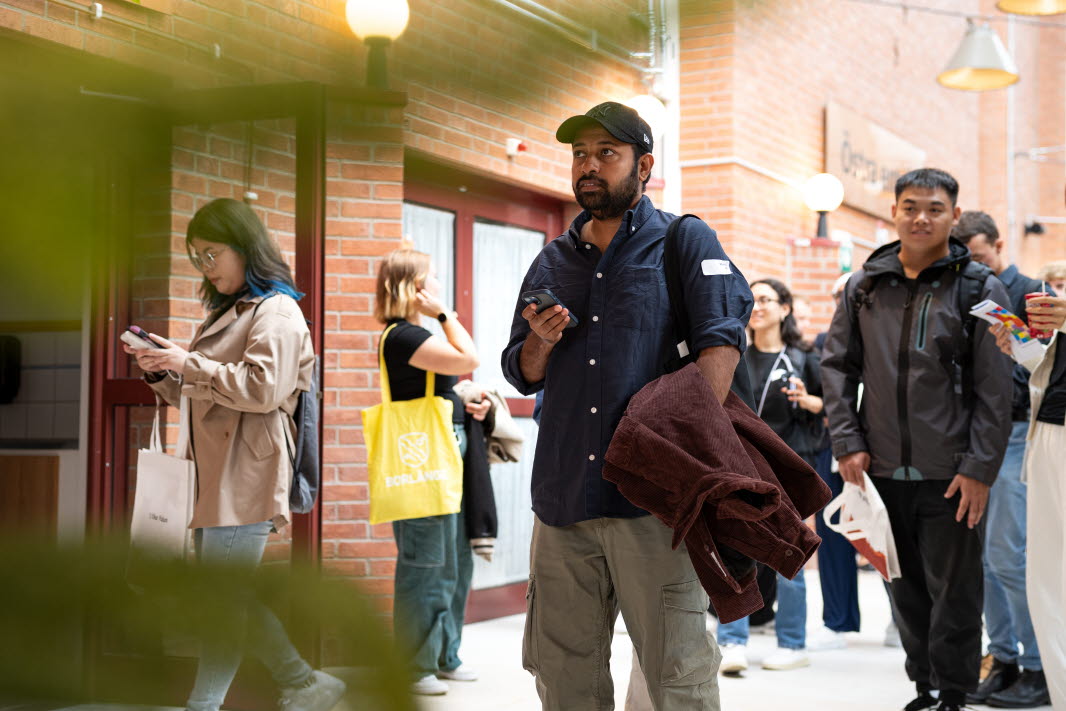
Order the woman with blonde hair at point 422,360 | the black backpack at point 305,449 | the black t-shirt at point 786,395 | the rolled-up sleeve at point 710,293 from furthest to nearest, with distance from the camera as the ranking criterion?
the black t-shirt at point 786,395 → the woman with blonde hair at point 422,360 → the black backpack at point 305,449 → the rolled-up sleeve at point 710,293

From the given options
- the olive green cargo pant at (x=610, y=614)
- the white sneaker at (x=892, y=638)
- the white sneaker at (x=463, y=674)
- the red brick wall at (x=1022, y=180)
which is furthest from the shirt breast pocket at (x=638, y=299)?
the red brick wall at (x=1022, y=180)

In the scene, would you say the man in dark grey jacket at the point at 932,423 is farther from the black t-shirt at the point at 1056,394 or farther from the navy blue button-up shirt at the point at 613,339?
the navy blue button-up shirt at the point at 613,339

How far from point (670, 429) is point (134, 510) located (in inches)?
67.6

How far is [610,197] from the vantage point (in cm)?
229

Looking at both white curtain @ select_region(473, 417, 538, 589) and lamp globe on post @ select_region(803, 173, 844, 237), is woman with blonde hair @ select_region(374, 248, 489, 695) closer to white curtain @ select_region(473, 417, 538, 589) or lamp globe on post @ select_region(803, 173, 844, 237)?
white curtain @ select_region(473, 417, 538, 589)

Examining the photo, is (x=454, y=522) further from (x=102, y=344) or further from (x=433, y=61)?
(x=433, y=61)

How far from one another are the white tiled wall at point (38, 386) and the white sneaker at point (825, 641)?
4.83 m

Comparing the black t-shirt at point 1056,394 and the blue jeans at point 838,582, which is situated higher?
the black t-shirt at point 1056,394

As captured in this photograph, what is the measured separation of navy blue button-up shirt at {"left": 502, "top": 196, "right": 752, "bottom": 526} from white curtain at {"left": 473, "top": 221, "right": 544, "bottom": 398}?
10.5ft

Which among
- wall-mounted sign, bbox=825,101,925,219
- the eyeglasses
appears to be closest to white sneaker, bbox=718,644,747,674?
the eyeglasses

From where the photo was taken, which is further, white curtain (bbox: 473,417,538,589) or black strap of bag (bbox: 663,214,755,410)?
white curtain (bbox: 473,417,538,589)

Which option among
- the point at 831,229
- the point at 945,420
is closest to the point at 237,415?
the point at 945,420

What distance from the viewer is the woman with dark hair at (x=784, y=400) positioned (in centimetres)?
446

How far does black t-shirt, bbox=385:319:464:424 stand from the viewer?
12.0ft
